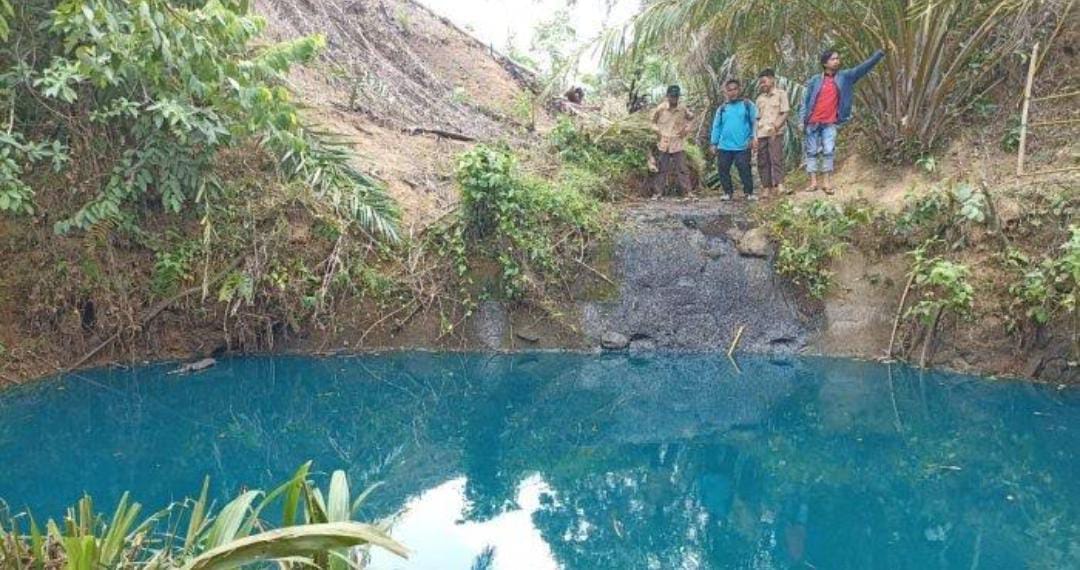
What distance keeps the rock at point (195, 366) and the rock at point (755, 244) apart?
18.4 ft

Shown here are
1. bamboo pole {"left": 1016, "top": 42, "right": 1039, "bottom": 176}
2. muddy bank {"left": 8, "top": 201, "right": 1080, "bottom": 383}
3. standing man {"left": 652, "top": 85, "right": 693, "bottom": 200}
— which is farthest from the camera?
standing man {"left": 652, "top": 85, "right": 693, "bottom": 200}

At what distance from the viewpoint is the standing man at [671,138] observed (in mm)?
9625

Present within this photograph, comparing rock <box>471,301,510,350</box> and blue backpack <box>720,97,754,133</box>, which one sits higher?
blue backpack <box>720,97,754,133</box>

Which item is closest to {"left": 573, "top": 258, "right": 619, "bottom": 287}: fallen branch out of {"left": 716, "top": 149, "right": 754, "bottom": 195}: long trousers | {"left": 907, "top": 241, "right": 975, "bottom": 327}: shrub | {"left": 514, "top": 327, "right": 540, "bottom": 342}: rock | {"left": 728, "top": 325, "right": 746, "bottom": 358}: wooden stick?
{"left": 514, "top": 327, "right": 540, "bottom": 342}: rock

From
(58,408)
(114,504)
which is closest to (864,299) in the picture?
(114,504)

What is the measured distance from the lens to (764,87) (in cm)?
906

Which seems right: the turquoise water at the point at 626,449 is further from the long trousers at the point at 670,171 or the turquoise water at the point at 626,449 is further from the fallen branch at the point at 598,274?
the long trousers at the point at 670,171

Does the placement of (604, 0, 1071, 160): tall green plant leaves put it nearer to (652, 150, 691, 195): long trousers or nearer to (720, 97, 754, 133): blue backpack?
(720, 97, 754, 133): blue backpack

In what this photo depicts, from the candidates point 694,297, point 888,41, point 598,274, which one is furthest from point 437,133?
point 888,41

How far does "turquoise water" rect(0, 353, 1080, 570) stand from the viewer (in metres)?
4.93

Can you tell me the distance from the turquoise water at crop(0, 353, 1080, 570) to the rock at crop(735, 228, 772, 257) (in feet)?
4.06

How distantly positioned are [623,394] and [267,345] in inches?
146

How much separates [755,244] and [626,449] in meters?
3.49

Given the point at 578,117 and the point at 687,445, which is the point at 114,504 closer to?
the point at 687,445
